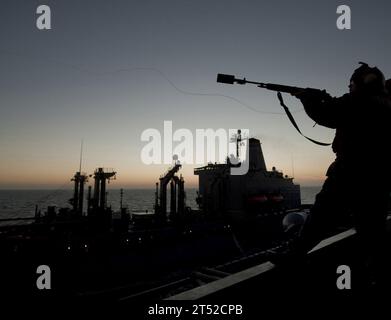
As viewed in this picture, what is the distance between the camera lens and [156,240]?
68.1ft

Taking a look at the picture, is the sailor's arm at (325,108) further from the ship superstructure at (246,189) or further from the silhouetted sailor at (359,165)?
the ship superstructure at (246,189)

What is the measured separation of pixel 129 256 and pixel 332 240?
18138 millimetres

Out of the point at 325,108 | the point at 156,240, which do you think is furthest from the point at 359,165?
the point at 156,240

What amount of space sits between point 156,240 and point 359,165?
804 inches

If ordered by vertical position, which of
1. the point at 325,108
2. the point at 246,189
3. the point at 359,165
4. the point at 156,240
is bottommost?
the point at 156,240

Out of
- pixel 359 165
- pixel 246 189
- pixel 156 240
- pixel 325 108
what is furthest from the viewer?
pixel 246 189

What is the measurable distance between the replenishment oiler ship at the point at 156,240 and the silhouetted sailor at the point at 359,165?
206 cm

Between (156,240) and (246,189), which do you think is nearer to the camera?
(156,240)

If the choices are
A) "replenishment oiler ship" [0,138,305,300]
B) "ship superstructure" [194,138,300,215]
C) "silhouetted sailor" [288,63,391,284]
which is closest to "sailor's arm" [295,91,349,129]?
"silhouetted sailor" [288,63,391,284]

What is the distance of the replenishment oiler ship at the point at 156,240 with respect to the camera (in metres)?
15.3

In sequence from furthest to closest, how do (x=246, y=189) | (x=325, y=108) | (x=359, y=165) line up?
(x=246, y=189) < (x=325, y=108) < (x=359, y=165)

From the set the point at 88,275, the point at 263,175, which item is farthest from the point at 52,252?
the point at 263,175

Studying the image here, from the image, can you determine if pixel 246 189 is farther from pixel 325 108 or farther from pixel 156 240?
pixel 325 108

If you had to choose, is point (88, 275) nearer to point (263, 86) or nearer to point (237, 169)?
point (263, 86)
